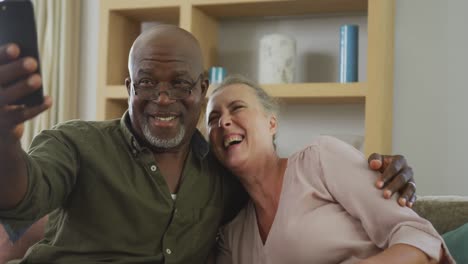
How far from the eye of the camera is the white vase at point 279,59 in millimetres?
2918

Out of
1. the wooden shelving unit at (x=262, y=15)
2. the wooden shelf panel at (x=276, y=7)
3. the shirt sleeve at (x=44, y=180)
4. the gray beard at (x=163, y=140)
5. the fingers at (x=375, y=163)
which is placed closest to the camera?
the shirt sleeve at (x=44, y=180)

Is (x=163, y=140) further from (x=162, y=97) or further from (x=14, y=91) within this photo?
(x=14, y=91)

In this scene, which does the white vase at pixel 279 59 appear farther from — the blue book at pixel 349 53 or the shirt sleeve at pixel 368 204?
the shirt sleeve at pixel 368 204

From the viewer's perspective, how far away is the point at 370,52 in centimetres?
273

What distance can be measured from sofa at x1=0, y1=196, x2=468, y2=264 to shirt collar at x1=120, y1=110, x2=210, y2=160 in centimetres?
49

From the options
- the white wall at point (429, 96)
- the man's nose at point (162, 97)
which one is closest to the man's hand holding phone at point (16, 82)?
the man's nose at point (162, 97)

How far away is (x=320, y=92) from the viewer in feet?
9.20

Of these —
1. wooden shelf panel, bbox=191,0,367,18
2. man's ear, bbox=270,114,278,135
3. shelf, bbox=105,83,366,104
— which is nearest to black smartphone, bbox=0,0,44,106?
man's ear, bbox=270,114,278,135

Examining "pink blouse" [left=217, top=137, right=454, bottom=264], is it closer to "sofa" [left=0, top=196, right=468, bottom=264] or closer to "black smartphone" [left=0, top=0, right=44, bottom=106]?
"sofa" [left=0, top=196, right=468, bottom=264]

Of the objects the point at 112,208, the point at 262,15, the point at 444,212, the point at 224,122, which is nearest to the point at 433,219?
the point at 444,212

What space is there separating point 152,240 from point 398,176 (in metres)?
0.66

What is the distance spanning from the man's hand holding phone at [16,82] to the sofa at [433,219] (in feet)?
3.41

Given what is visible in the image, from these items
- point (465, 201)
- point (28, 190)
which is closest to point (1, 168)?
point (28, 190)

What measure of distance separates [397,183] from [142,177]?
2.18ft
